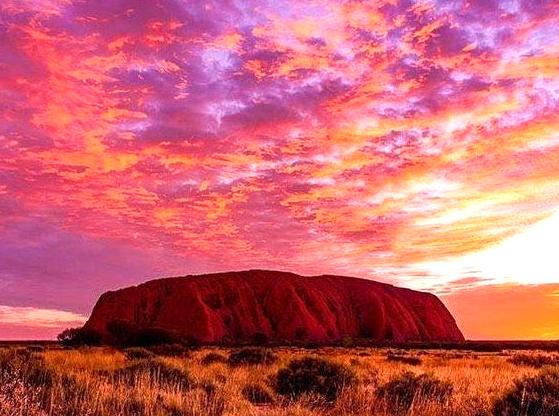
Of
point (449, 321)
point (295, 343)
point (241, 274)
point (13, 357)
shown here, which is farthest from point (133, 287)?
point (13, 357)

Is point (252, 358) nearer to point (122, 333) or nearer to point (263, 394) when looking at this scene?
point (263, 394)

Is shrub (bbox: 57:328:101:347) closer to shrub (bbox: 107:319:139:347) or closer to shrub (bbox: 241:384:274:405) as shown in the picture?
shrub (bbox: 107:319:139:347)

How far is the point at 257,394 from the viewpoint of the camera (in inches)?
530

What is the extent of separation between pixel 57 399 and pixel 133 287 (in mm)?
102220

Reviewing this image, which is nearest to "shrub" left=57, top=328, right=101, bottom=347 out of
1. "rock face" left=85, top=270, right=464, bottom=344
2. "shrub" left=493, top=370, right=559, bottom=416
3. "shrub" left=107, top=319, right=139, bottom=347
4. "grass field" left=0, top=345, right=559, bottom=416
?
"shrub" left=107, top=319, right=139, bottom=347

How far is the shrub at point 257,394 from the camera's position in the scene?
1284cm

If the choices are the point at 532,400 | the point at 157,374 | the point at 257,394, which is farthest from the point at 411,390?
the point at 157,374

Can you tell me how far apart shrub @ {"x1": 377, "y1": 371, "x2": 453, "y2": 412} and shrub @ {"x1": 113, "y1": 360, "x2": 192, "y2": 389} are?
4415mm

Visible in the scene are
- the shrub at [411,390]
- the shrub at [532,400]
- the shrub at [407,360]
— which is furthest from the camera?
the shrub at [407,360]

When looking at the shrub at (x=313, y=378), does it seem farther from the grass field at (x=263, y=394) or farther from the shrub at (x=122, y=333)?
the shrub at (x=122, y=333)

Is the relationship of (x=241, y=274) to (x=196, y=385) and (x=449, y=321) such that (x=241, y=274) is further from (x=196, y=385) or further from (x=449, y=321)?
(x=196, y=385)

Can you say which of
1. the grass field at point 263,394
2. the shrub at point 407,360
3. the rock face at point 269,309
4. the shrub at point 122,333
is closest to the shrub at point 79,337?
the shrub at point 122,333

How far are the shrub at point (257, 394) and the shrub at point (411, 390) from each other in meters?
2.41

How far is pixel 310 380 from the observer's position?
46.2 feet
